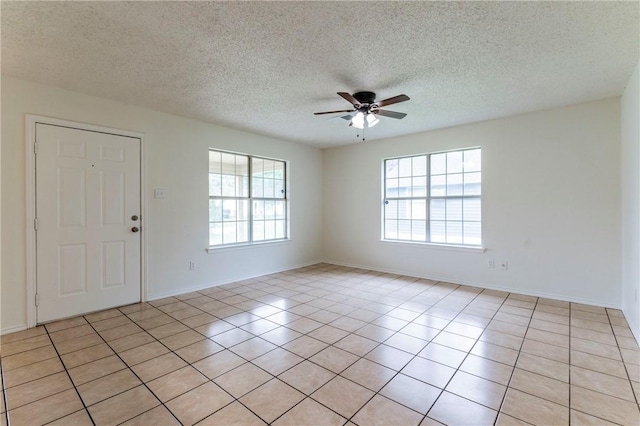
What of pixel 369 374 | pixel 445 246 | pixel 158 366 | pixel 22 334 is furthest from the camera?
pixel 445 246

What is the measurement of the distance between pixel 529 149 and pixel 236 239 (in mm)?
4545

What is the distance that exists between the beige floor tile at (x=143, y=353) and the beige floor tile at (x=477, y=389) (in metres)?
2.28

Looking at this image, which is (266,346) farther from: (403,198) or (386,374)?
(403,198)

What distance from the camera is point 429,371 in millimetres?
2229

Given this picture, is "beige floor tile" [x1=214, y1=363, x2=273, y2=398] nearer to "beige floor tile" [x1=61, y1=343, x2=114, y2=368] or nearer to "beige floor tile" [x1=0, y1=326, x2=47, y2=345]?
"beige floor tile" [x1=61, y1=343, x2=114, y2=368]

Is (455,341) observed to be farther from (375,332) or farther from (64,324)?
(64,324)

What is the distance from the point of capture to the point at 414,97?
3.47m

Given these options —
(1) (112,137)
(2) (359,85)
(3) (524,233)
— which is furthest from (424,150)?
(1) (112,137)

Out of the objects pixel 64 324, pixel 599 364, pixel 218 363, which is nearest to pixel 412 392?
pixel 218 363

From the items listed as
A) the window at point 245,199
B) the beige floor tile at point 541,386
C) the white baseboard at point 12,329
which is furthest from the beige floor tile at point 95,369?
the beige floor tile at point 541,386

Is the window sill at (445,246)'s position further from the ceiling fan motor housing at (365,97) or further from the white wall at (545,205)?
the ceiling fan motor housing at (365,97)

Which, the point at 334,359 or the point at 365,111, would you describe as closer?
the point at 334,359

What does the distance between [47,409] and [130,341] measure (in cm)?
90

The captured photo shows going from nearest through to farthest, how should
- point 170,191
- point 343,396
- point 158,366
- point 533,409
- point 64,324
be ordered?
point 533,409 < point 343,396 < point 158,366 < point 64,324 < point 170,191
